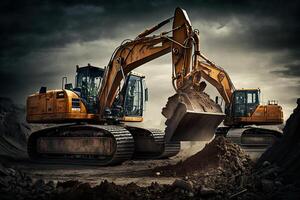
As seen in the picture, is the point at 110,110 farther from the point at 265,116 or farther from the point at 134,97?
the point at 265,116

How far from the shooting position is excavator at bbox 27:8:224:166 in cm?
1231

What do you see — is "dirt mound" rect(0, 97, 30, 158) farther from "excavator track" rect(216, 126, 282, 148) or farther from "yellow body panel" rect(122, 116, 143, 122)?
"excavator track" rect(216, 126, 282, 148)

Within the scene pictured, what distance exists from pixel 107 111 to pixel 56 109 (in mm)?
1783

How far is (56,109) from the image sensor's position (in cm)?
1348

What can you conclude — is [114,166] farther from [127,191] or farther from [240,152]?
[127,191]

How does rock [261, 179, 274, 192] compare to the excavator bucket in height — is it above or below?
below

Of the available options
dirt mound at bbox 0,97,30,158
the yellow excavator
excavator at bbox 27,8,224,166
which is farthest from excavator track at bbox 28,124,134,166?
the yellow excavator

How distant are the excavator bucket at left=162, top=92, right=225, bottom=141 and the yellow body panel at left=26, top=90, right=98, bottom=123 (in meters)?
4.57

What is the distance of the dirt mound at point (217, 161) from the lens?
9.04 meters

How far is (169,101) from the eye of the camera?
9570 millimetres

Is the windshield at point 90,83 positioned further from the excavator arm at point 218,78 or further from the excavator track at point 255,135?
the excavator track at point 255,135

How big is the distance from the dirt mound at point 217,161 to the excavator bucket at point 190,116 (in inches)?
24.5

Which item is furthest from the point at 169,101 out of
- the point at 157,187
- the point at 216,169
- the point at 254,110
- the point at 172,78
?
the point at 254,110

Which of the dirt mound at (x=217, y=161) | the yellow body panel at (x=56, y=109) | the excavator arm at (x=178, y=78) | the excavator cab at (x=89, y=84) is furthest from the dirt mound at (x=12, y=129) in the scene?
the dirt mound at (x=217, y=161)
